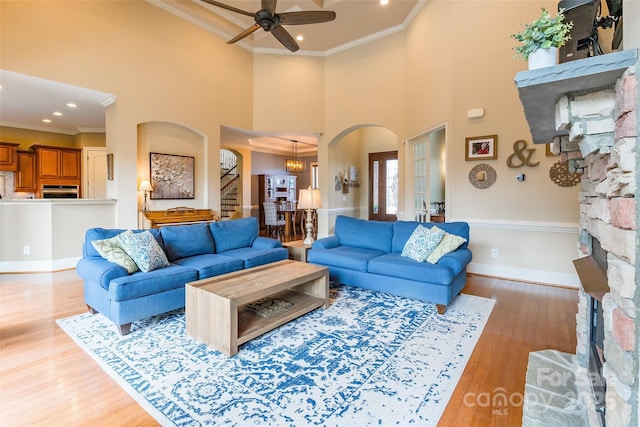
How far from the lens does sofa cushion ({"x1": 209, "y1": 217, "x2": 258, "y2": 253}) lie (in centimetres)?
400

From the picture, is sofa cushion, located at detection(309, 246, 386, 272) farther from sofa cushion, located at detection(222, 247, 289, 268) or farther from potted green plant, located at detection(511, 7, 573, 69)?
potted green plant, located at detection(511, 7, 573, 69)

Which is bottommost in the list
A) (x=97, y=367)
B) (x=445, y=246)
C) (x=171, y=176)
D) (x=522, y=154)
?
(x=97, y=367)

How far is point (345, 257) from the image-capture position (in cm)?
374

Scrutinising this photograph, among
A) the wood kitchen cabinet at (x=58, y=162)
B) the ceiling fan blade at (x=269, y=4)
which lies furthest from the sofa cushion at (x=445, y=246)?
the wood kitchen cabinet at (x=58, y=162)

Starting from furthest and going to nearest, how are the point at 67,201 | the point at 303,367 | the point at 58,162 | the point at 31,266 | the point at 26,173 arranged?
the point at 58,162
the point at 26,173
the point at 67,201
the point at 31,266
the point at 303,367

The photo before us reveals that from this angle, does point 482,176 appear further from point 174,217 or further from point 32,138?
point 32,138

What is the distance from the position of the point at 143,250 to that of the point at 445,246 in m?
3.08

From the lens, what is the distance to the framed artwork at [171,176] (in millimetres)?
5473

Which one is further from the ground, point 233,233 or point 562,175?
point 562,175

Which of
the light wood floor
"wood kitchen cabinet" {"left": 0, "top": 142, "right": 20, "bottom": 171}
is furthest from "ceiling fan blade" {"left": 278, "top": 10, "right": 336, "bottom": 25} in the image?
"wood kitchen cabinet" {"left": 0, "top": 142, "right": 20, "bottom": 171}

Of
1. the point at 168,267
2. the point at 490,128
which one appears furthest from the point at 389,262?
the point at 490,128

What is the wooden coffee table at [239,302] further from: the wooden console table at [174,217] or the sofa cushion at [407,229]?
the wooden console table at [174,217]

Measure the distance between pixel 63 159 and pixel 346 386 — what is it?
8.66m

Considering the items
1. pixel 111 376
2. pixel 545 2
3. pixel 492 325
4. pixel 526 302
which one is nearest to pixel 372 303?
pixel 492 325
